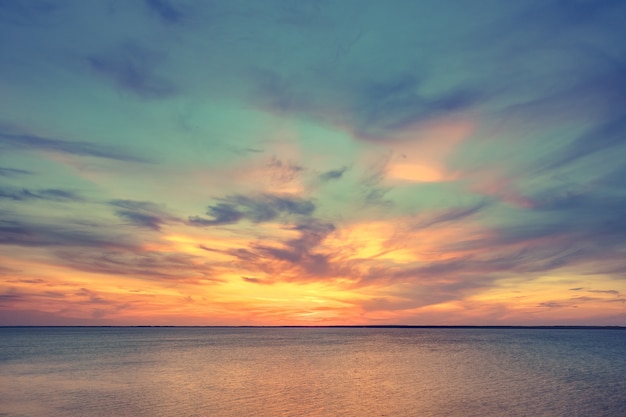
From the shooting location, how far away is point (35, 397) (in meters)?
52.8

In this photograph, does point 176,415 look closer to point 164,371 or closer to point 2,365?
point 164,371

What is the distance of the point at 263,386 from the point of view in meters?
62.9

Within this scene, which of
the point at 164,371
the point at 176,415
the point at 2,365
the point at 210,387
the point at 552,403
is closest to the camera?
the point at 176,415

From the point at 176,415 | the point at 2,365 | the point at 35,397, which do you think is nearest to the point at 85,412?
the point at 176,415

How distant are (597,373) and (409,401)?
154ft

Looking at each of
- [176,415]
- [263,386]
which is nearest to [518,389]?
[263,386]

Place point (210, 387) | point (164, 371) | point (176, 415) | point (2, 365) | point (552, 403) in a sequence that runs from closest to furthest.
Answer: point (176, 415)
point (552, 403)
point (210, 387)
point (164, 371)
point (2, 365)

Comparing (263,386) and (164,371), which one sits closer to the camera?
(263,386)

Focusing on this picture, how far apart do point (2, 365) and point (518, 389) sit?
8849 centimetres

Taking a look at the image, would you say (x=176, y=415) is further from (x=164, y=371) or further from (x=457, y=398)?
(x=164, y=371)

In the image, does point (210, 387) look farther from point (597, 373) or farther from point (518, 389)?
point (597, 373)

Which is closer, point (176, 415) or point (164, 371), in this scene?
point (176, 415)

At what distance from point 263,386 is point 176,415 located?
20.5 meters

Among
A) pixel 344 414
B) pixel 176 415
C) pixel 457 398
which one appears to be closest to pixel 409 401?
pixel 457 398
